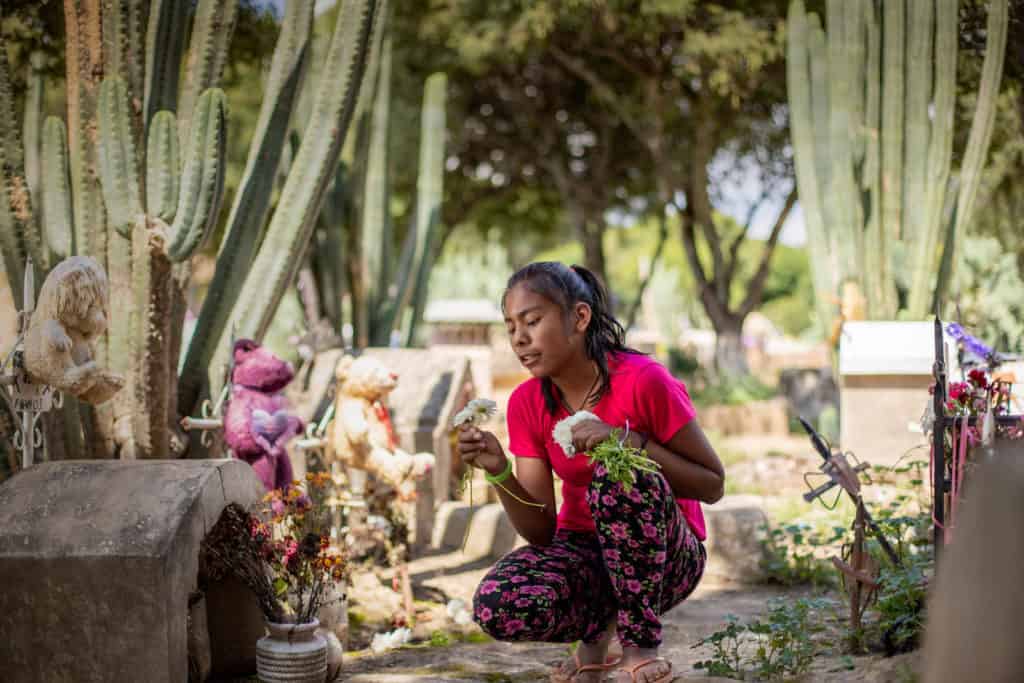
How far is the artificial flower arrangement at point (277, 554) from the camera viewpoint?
3.49 m

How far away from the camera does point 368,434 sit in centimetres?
510

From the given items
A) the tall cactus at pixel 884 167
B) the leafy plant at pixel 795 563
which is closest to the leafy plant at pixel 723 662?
the leafy plant at pixel 795 563

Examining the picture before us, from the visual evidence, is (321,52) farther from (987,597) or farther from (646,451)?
(987,597)

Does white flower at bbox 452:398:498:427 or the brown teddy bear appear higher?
white flower at bbox 452:398:498:427

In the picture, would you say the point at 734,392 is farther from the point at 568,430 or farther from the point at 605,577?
the point at 568,430

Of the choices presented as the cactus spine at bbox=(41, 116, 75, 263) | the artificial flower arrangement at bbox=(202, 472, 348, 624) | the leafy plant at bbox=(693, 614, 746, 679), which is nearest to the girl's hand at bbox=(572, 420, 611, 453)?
the leafy plant at bbox=(693, 614, 746, 679)

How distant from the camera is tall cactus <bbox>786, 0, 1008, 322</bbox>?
7.91m

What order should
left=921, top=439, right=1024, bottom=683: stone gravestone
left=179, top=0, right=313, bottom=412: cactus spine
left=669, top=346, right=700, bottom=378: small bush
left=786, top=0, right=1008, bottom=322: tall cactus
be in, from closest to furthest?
1. left=921, top=439, right=1024, bottom=683: stone gravestone
2. left=179, top=0, right=313, bottom=412: cactus spine
3. left=786, top=0, right=1008, bottom=322: tall cactus
4. left=669, top=346, right=700, bottom=378: small bush

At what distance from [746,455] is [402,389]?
16.2 feet

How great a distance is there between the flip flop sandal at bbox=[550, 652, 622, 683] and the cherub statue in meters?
1.80

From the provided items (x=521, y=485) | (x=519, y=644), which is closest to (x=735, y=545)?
(x=519, y=644)

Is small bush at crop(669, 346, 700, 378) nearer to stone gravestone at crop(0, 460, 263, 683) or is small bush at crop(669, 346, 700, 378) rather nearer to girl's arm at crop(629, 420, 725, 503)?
girl's arm at crop(629, 420, 725, 503)

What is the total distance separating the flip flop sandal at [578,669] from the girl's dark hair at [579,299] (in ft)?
2.37

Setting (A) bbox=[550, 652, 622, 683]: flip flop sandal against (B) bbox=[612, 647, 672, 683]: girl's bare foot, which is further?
(A) bbox=[550, 652, 622, 683]: flip flop sandal
